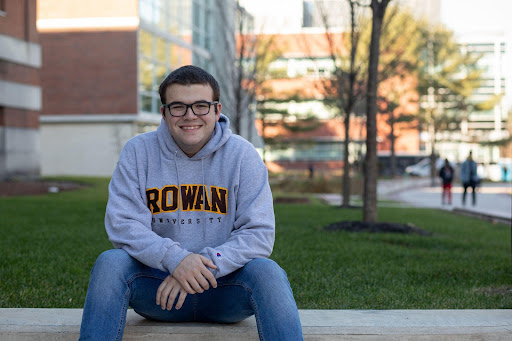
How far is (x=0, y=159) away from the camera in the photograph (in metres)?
20.7

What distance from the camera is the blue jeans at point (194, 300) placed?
2.83m

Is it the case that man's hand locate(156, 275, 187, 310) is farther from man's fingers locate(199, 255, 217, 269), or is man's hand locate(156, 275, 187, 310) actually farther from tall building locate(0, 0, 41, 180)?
tall building locate(0, 0, 41, 180)

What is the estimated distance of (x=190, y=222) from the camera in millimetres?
3346

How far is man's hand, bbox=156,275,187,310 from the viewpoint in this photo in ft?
9.91

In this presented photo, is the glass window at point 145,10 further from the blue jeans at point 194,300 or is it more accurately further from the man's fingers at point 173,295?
the man's fingers at point 173,295

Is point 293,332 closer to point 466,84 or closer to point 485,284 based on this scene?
point 485,284

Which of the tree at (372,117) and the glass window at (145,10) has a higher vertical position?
the glass window at (145,10)

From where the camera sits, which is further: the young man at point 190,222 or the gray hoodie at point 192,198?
the gray hoodie at point 192,198

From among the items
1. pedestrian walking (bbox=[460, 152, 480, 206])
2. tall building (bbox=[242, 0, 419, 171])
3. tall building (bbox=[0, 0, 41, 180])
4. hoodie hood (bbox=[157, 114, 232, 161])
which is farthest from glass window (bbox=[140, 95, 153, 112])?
hoodie hood (bbox=[157, 114, 232, 161])

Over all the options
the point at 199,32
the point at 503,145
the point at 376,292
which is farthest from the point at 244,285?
the point at 503,145

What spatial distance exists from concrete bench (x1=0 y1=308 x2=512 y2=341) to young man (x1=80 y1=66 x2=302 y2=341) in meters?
0.08

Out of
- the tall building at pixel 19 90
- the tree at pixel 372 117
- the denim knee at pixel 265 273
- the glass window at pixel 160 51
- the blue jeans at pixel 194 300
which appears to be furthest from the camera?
the glass window at pixel 160 51

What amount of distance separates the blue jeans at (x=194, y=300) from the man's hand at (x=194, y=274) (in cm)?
18

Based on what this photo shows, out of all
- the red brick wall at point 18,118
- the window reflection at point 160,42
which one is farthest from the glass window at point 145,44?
the red brick wall at point 18,118
